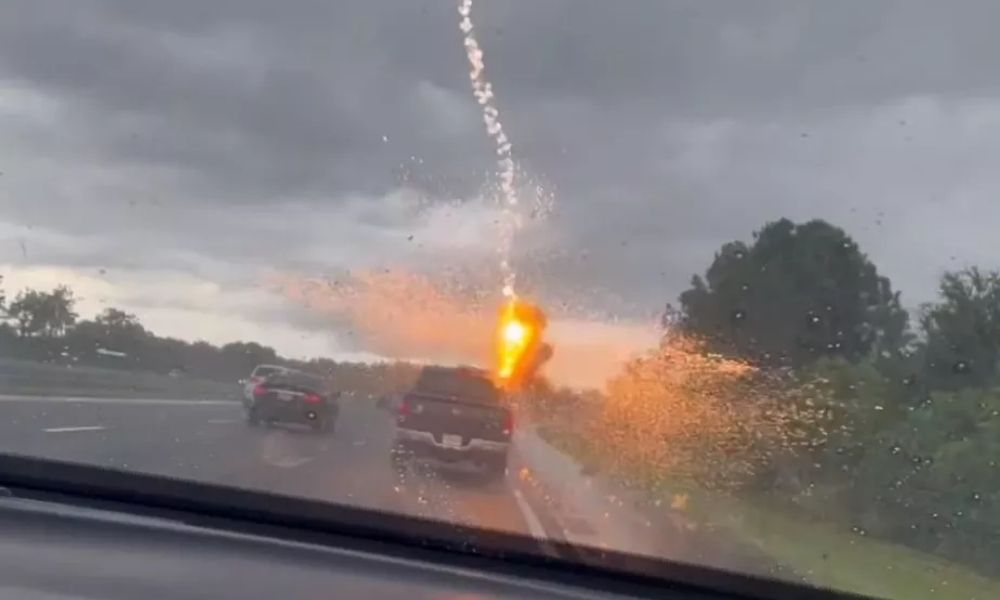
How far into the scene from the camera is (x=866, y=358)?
25.4 feet

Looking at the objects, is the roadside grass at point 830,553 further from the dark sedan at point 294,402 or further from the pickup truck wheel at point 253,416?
the pickup truck wheel at point 253,416

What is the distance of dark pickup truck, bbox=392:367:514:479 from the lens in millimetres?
9570

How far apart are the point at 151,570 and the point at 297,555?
55 cm

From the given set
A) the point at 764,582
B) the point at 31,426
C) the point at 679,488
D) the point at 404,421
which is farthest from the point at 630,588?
the point at 404,421

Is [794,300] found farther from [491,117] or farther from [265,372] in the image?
[265,372]

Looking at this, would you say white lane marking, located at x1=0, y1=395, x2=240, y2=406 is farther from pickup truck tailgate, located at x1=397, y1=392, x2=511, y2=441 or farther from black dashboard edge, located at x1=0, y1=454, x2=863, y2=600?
black dashboard edge, located at x1=0, y1=454, x2=863, y2=600

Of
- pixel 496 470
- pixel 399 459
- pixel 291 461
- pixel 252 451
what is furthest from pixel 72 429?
pixel 496 470

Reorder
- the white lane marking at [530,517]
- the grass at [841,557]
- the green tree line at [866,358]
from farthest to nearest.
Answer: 1. the green tree line at [866,358]
2. the grass at [841,557]
3. the white lane marking at [530,517]

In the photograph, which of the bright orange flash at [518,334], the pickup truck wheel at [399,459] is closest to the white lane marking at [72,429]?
the pickup truck wheel at [399,459]

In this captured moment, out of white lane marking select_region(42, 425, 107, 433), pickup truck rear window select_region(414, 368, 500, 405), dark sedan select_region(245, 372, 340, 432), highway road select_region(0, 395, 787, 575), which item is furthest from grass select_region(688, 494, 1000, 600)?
white lane marking select_region(42, 425, 107, 433)

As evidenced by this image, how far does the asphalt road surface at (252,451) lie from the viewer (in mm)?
6695

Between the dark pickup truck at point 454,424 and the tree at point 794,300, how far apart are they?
1.75 meters

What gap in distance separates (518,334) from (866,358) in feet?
5.93

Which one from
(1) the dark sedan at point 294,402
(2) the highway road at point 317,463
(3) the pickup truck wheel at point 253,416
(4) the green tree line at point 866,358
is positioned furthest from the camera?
(3) the pickup truck wheel at point 253,416
